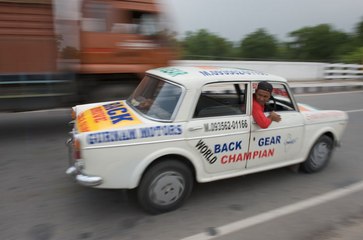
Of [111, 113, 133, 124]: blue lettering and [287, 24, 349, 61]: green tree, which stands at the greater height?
[287, 24, 349, 61]: green tree

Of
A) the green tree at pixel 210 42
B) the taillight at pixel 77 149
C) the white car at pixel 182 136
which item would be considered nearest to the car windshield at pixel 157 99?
the white car at pixel 182 136

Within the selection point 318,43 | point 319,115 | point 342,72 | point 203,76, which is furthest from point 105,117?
point 318,43

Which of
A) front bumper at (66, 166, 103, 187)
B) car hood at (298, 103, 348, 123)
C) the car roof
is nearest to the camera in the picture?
front bumper at (66, 166, 103, 187)

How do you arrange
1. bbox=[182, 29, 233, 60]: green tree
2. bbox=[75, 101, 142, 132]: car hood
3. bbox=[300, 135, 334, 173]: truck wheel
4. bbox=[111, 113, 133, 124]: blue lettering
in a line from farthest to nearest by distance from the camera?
1. bbox=[182, 29, 233, 60]: green tree
2. bbox=[300, 135, 334, 173]: truck wheel
3. bbox=[111, 113, 133, 124]: blue lettering
4. bbox=[75, 101, 142, 132]: car hood

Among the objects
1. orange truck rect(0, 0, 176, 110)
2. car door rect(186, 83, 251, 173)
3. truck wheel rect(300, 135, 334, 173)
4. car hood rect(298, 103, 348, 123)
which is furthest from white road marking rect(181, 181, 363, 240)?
orange truck rect(0, 0, 176, 110)

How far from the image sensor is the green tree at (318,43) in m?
38.1

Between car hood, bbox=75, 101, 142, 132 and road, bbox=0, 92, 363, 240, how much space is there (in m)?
0.89

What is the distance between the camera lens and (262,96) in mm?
4199

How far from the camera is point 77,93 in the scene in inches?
263

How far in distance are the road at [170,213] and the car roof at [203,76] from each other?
136 cm

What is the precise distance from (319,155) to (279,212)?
151 centimetres

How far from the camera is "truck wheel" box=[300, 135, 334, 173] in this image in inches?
194

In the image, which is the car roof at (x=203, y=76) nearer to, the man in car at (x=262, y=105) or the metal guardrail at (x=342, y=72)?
the man in car at (x=262, y=105)

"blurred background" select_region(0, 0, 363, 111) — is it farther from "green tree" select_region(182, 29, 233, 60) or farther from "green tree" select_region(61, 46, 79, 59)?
"green tree" select_region(182, 29, 233, 60)
